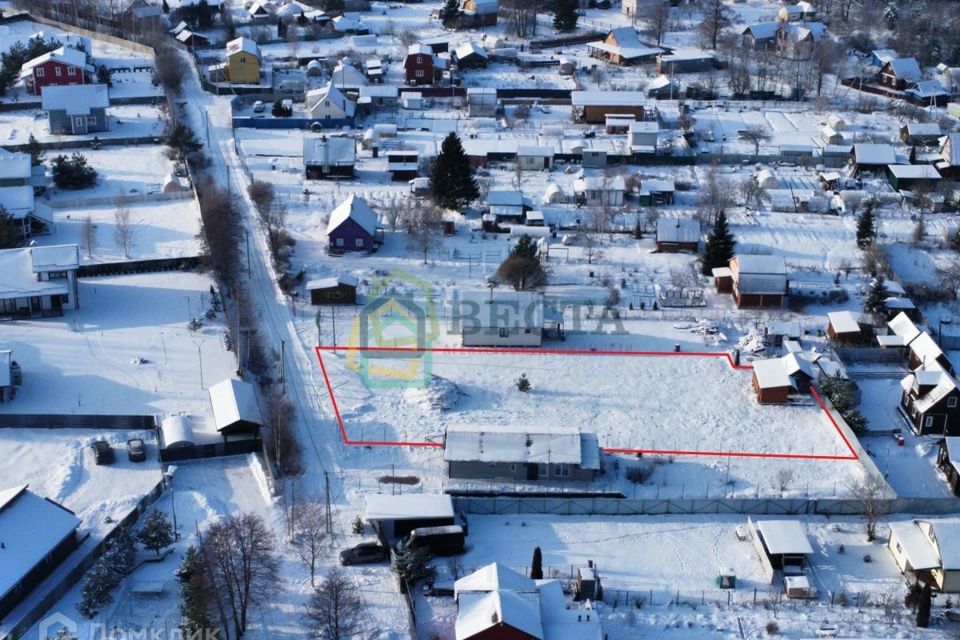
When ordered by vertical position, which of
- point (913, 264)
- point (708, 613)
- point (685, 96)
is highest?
point (685, 96)

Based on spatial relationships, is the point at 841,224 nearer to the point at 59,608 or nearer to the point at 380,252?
the point at 380,252

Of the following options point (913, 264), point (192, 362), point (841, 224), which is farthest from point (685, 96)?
point (192, 362)

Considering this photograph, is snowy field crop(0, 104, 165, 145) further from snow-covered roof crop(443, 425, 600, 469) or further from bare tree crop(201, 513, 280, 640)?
bare tree crop(201, 513, 280, 640)

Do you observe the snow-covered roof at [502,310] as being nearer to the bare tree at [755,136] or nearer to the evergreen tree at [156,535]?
the evergreen tree at [156,535]

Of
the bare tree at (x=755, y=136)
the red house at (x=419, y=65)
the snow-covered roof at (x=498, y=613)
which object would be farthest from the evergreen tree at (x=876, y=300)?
the red house at (x=419, y=65)

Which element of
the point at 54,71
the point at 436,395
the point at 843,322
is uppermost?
the point at 54,71

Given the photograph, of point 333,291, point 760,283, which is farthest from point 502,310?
point 760,283

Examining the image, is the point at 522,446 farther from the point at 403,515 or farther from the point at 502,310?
the point at 502,310
